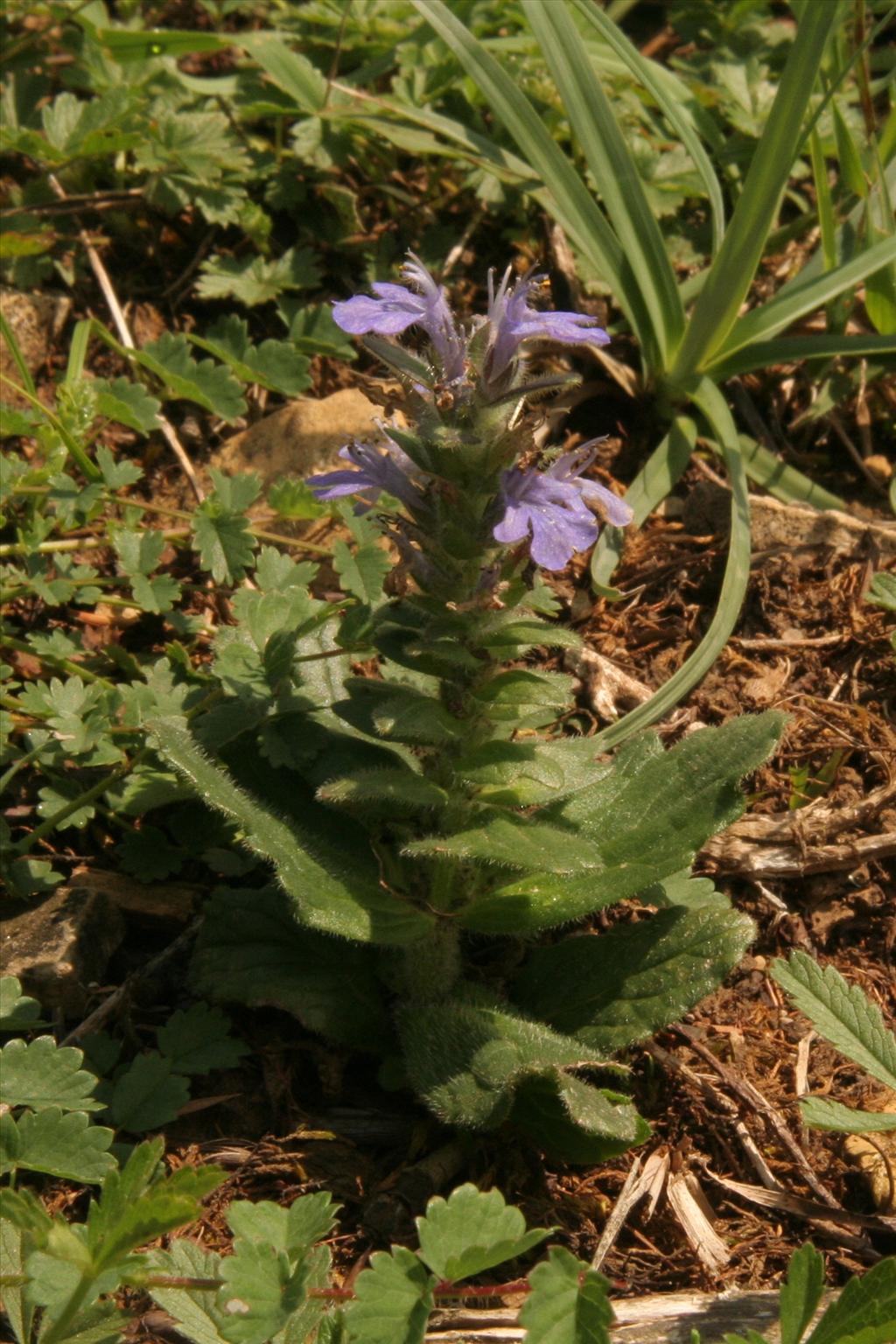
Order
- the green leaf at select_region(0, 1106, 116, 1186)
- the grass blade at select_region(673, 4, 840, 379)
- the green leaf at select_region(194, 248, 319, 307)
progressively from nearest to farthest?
the green leaf at select_region(0, 1106, 116, 1186) < the grass blade at select_region(673, 4, 840, 379) < the green leaf at select_region(194, 248, 319, 307)

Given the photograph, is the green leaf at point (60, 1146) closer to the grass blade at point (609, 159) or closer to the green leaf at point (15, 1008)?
the green leaf at point (15, 1008)

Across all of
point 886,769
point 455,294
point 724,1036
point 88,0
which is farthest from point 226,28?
point 724,1036

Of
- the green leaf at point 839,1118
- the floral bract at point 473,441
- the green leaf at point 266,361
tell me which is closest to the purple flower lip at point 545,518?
the floral bract at point 473,441

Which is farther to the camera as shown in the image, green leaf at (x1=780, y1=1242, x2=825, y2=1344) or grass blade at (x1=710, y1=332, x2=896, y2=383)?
grass blade at (x1=710, y1=332, x2=896, y2=383)

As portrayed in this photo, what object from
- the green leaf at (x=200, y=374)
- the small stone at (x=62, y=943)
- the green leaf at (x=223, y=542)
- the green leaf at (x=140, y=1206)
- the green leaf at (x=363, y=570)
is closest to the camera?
the green leaf at (x=140, y=1206)

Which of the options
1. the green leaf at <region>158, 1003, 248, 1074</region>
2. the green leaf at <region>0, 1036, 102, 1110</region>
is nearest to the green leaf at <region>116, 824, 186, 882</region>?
the green leaf at <region>158, 1003, 248, 1074</region>

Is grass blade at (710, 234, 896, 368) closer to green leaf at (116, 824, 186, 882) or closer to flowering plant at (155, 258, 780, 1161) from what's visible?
flowering plant at (155, 258, 780, 1161)
